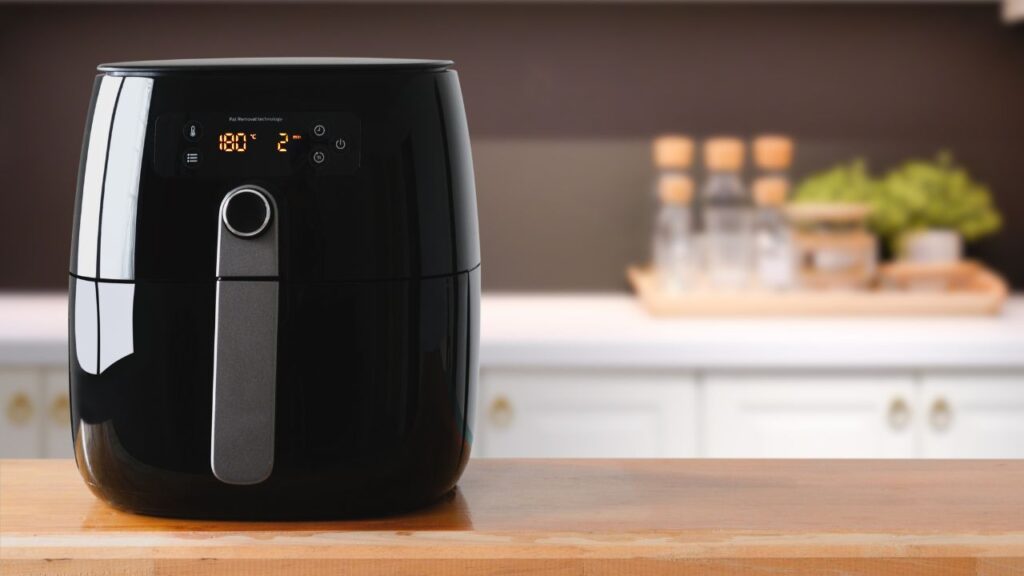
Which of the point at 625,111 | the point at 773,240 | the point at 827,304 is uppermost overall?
the point at 625,111

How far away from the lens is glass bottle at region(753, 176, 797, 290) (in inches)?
93.0

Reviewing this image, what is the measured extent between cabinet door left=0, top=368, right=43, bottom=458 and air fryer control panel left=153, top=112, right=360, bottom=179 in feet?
5.37

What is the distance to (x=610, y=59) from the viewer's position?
2.63 m

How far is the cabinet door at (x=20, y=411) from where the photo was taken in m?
2.09

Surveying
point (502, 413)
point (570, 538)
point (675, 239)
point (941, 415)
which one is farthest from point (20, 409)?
point (570, 538)

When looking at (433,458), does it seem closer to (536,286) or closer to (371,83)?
Result: (371,83)

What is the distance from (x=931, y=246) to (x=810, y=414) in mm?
551

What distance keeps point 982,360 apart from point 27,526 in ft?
5.75

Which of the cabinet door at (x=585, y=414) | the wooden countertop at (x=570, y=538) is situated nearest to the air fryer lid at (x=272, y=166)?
the wooden countertop at (x=570, y=538)

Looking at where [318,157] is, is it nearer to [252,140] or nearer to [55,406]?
[252,140]

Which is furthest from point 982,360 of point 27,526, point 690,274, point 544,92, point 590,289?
point 27,526

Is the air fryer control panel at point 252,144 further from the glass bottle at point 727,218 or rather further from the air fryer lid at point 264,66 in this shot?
the glass bottle at point 727,218

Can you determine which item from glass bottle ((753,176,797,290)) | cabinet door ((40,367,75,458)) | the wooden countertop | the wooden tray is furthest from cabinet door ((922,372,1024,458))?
the wooden countertop

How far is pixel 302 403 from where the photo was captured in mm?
592
